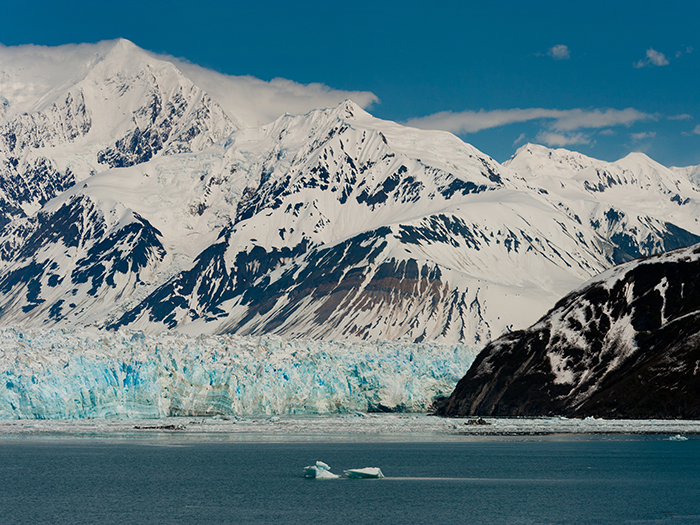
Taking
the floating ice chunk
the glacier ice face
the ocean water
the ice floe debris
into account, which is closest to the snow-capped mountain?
the glacier ice face

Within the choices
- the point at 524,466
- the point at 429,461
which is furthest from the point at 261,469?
the point at 524,466

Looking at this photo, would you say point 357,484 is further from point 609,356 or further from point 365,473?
point 609,356

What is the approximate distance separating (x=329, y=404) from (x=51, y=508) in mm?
123774

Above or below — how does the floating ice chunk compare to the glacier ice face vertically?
below

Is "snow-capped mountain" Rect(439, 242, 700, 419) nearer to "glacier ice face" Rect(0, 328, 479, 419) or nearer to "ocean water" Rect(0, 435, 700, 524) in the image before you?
"glacier ice face" Rect(0, 328, 479, 419)

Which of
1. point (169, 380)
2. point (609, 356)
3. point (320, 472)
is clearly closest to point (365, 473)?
point (320, 472)

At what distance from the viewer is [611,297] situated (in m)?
183

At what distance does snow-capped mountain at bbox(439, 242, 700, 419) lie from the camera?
14775 cm

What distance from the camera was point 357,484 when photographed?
81938 millimetres

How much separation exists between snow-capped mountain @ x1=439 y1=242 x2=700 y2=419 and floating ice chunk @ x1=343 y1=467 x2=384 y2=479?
7612 centimetres

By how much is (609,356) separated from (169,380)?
7934 cm

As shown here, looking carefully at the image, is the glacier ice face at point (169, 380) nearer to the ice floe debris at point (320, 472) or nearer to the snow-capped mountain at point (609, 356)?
the snow-capped mountain at point (609, 356)

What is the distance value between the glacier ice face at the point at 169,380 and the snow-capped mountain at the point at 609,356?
24.9m

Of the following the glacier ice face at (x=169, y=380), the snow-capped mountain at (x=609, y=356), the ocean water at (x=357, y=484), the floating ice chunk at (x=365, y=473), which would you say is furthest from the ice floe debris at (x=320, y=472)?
the glacier ice face at (x=169, y=380)
